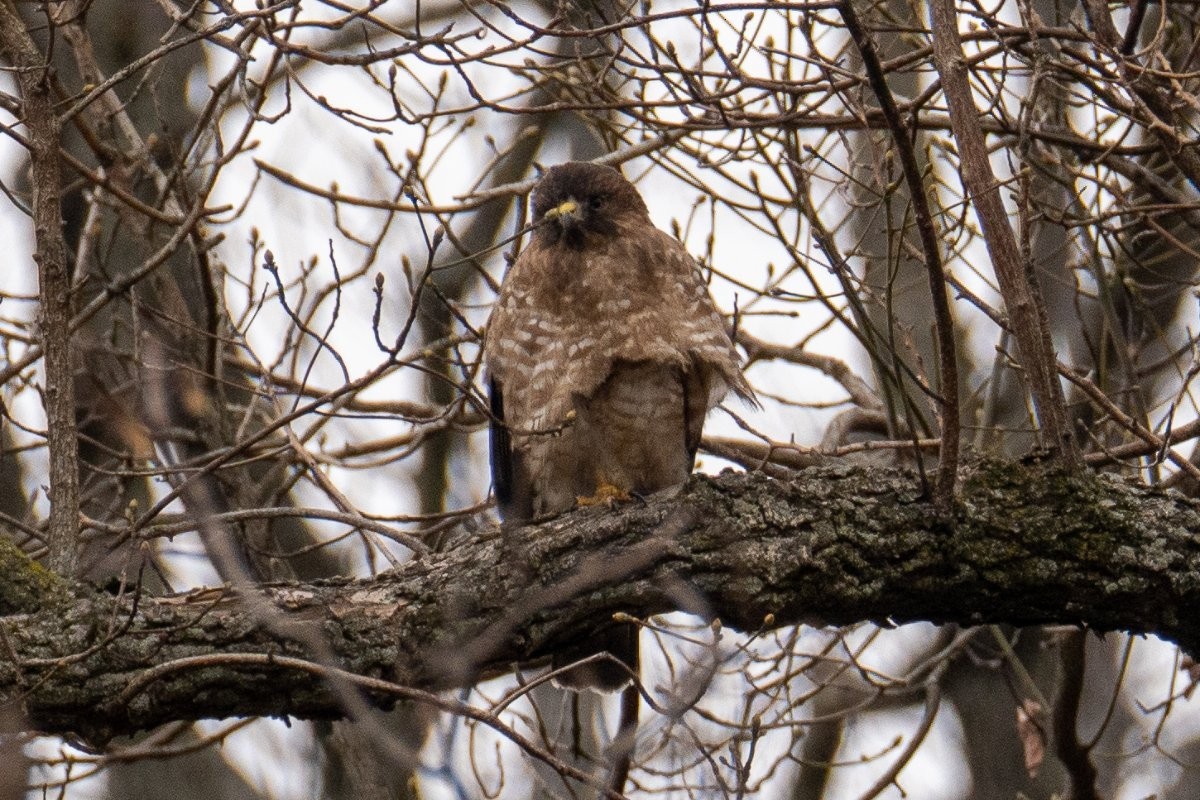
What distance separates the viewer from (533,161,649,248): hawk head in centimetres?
502

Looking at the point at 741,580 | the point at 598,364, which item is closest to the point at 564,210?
the point at 598,364

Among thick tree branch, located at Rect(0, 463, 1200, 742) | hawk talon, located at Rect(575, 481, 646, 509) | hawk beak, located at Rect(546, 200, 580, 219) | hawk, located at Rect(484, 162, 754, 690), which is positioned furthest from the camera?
hawk beak, located at Rect(546, 200, 580, 219)

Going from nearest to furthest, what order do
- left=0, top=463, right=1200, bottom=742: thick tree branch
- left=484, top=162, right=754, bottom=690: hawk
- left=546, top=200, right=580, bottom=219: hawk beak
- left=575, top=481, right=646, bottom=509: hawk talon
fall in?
left=0, top=463, right=1200, bottom=742: thick tree branch, left=575, top=481, right=646, bottom=509: hawk talon, left=484, top=162, right=754, bottom=690: hawk, left=546, top=200, right=580, bottom=219: hawk beak

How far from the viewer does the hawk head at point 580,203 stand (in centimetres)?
502

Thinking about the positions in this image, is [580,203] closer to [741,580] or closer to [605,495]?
[605,495]

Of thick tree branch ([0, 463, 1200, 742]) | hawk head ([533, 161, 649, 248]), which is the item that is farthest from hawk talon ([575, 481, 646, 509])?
hawk head ([533, 161, 649, 248])

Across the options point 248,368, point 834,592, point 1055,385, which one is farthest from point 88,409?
point 1055,385

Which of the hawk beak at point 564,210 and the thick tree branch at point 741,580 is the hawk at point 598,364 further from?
the thick tree branch at point 741,580

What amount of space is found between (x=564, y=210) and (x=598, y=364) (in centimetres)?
63

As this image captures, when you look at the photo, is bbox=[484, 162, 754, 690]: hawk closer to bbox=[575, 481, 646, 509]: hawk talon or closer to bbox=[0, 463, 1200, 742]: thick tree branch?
bbox=[575, 481, 646, 509]: hawk talon

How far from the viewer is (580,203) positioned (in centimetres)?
509

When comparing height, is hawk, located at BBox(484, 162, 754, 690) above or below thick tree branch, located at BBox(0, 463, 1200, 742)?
above

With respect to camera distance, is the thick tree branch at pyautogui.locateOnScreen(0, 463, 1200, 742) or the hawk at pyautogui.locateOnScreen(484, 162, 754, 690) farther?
the hawk at pyautogui.locateOnScreen(484, 162, 754, 690)

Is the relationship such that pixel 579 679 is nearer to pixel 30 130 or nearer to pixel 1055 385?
pixel 1055 385
